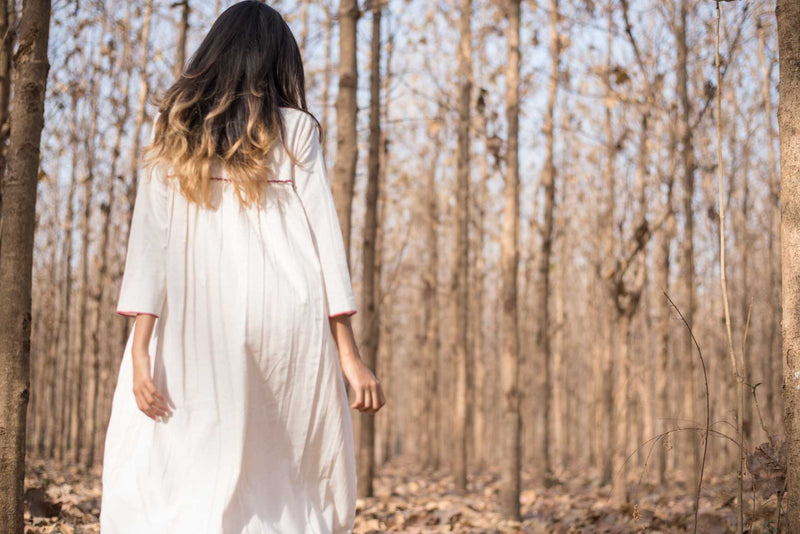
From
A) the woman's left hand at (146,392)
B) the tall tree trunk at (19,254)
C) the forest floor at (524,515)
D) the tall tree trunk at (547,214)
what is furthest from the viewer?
the tall tree trunk at (547,214)

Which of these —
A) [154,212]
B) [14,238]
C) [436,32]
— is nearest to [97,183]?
[436,32]

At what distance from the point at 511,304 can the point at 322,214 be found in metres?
3.95

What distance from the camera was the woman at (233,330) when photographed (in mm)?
2008

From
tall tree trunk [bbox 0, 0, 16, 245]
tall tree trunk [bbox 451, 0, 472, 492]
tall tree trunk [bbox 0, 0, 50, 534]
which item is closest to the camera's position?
tall tree trunk [bbox 0, 0, 50, 534]

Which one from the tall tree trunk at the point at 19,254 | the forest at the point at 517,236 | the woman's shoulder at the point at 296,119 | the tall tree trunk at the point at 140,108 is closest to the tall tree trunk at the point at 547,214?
the forest at the point at 517,236

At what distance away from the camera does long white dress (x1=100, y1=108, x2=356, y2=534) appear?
6.55 feet

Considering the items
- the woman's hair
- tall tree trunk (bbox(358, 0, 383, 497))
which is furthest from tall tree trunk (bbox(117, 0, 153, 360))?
the woman's hair

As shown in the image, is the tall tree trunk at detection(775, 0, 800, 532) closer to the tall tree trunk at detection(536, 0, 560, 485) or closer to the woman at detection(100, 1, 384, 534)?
the woman at detection(100, 1, 384, 534)

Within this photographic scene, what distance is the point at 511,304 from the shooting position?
6.00m

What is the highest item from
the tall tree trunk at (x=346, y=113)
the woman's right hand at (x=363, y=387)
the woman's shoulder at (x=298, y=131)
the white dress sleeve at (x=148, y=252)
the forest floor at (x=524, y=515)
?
the tall tree trunk at (x=346, y=113)

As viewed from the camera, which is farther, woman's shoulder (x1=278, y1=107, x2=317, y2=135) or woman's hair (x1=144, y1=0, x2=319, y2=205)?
woman's shoulder (x1=278, y1=107, x2=317, y2=135)

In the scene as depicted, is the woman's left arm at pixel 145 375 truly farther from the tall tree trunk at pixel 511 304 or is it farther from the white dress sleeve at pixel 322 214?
the tall tree trunk at pixel 511 304

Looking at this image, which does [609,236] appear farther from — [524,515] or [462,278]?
[524,515]

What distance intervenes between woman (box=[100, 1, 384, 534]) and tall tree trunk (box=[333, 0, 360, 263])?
141 inches
